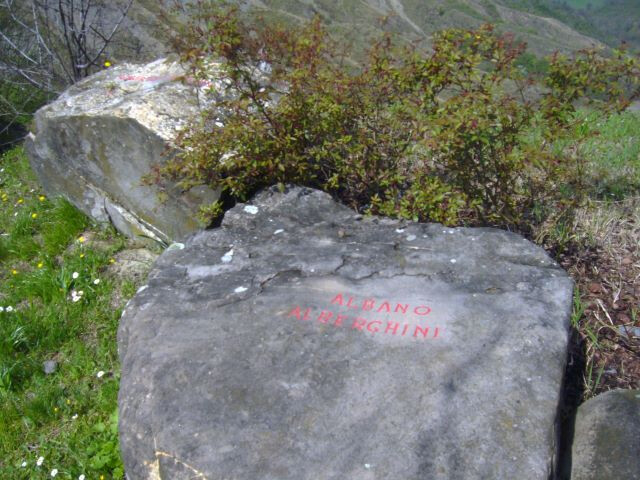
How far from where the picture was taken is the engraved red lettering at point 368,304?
252cm

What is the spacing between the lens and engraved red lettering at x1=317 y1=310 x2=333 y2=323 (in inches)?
97.2

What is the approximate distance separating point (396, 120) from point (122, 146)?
6.12 feet

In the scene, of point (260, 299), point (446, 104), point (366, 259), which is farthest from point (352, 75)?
point (260, 299)

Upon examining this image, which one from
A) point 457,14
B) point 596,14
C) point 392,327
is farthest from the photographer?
point 596,14

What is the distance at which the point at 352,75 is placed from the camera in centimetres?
354

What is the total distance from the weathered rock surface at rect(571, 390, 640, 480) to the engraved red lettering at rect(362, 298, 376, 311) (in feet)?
3.02

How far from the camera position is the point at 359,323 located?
2.43 meters

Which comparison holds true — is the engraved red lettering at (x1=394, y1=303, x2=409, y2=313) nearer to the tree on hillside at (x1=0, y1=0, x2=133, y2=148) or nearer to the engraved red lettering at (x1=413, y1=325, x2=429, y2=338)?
the engraved red lettering at (x1=413, y1=325, x2=429, y2=338)

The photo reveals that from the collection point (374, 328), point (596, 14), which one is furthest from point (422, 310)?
point (596, 14)

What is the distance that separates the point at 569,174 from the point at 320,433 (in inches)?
90.6

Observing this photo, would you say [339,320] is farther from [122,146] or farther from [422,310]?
[122,146]

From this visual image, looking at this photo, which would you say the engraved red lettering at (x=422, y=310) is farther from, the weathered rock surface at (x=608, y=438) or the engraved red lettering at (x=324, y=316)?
the weathered rock surface at (x=608, y=438)

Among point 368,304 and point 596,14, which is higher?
point 368,304

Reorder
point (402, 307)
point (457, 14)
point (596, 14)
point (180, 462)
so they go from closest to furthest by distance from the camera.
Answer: point (180, 462) → point (402, 307) → point (457, 14) → point (596, 14)
